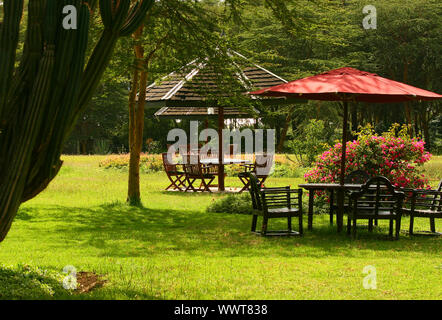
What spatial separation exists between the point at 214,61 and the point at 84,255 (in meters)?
5.53

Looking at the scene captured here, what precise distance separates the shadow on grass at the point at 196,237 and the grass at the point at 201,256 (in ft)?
0.05

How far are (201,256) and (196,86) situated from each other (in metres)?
8.93

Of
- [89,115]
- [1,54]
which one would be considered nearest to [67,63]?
[1,54]

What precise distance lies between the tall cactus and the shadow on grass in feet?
9.54

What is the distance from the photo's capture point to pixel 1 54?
5363 mm

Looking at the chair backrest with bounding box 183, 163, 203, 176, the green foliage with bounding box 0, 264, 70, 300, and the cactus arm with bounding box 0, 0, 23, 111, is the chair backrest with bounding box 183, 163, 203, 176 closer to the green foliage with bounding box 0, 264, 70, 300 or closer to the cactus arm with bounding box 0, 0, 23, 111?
the green foliage with bounding box 0, 264, 70, 300

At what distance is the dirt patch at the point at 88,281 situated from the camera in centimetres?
596

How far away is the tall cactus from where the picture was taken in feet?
17.3

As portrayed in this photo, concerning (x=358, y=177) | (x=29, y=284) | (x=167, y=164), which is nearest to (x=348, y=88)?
(x=358, y=177)

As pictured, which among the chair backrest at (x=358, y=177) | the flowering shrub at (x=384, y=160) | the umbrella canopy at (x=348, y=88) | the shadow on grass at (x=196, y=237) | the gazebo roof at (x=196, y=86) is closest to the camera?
the shadow on grass at (x=196, y=237)

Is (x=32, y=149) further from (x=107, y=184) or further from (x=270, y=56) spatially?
(x=107, y=184)

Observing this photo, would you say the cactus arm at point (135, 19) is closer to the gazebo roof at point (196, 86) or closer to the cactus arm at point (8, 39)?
the cactus arm at point (8, 39)

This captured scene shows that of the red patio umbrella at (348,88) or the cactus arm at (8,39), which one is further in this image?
the red patio umbrella at (348,88)

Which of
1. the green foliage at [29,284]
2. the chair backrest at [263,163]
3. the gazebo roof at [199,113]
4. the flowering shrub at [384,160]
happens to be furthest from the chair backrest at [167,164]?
the green foliage at [29,284]
